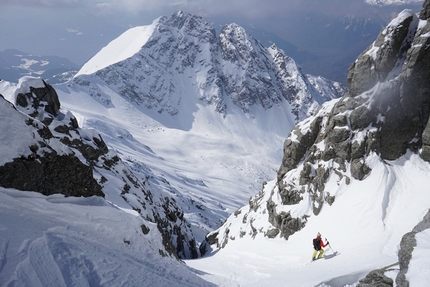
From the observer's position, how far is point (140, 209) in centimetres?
2916

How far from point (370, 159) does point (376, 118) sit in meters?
4.24

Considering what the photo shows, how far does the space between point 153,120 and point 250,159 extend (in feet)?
249

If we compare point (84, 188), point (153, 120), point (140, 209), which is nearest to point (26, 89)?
point (140, 209)

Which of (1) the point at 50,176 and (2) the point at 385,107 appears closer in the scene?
(1) the point at 50,176

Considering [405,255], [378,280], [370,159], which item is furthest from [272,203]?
[405,255]

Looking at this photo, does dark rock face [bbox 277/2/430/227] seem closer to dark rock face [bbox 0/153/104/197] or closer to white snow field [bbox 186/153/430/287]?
white snow field [bbox 186/153/430/287]

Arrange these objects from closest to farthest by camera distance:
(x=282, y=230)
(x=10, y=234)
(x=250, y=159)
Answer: (x=10, y=234) → (x=282, y=230) → (x=250, y=159)

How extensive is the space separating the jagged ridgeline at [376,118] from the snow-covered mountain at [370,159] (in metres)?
0.08

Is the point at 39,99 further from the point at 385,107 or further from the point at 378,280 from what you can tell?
the point at 385,107

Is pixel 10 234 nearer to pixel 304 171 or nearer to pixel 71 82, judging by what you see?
pixel 304 171

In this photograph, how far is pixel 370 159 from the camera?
80.2 feet

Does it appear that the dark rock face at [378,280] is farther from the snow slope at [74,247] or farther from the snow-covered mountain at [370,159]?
the snow slope at [74,247]

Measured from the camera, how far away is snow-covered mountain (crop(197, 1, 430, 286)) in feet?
64.6

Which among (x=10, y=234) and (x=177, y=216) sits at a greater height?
(x=10, y=234)
